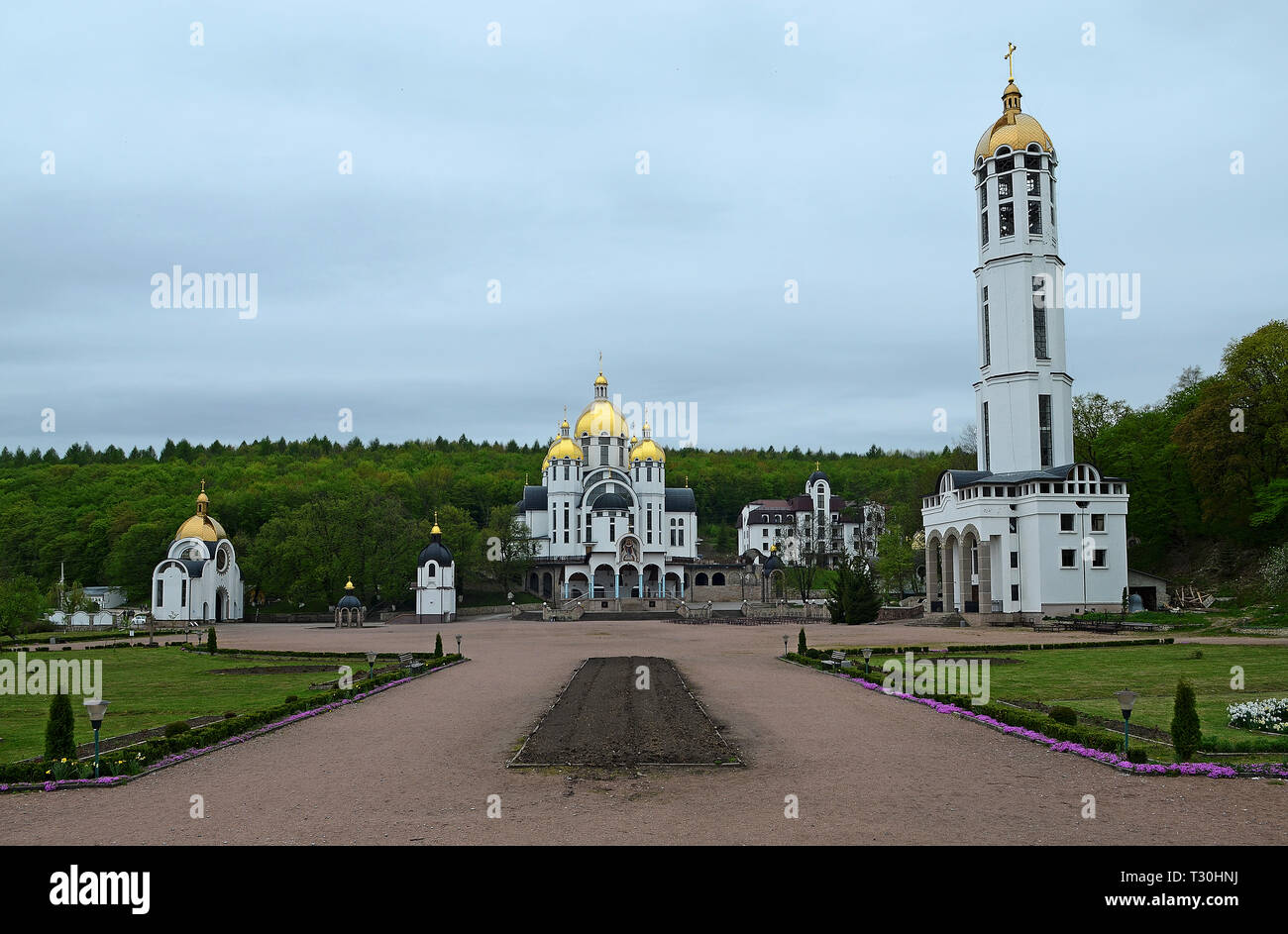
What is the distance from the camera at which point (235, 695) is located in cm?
2581

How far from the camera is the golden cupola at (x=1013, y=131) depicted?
6234 centimetres

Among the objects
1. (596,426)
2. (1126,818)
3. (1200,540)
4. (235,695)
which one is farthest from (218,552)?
(1126,818)

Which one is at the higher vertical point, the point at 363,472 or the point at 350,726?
the point at 363,472

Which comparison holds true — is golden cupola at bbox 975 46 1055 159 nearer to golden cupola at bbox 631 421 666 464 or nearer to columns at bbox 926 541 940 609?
columns at bbox 926 541 940 609

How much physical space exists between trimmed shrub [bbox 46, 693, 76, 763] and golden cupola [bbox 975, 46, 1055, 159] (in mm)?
61612

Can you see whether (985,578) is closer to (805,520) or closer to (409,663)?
(409,663)

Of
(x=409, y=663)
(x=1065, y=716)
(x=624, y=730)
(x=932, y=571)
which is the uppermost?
(x=932, y=571)

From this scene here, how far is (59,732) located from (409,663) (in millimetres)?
18602

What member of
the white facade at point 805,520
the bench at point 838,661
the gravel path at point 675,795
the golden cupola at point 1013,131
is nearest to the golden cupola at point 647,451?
the white facade at point 805,520

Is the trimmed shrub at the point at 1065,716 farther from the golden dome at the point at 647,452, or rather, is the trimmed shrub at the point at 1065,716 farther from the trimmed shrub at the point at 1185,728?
the golden dome at the point at 647,452

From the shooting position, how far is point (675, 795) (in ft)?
42.3

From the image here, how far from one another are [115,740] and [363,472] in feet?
352

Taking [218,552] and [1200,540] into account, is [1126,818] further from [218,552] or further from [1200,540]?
[218,552]

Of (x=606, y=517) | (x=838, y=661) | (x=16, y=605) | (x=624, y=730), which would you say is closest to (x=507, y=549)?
(x=606, y=517)
